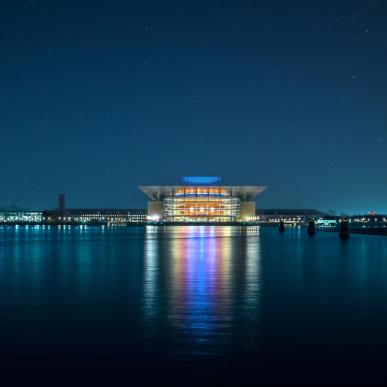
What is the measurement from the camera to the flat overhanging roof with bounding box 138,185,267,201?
137875 mm

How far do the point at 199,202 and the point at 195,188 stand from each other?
3668 millimetres

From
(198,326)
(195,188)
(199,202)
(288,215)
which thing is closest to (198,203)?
(199,202)

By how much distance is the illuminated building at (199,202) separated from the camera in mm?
137000

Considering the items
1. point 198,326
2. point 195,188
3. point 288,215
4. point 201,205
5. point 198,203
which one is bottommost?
point 198,326

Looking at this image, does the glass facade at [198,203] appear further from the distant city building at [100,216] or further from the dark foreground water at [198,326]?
the dark foreground water at [198,326]

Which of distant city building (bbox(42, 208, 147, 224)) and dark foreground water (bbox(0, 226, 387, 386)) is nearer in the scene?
dark foreground water (bbox(0, 226, 387, 386))

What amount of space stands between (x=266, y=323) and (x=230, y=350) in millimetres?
2014

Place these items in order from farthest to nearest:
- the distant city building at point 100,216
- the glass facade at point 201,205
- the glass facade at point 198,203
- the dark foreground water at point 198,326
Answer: the distant city building at point 100,216 → the glass facade at point 198,203 → the glass facade at point 201,205 → the dark foreground water at point 198,326

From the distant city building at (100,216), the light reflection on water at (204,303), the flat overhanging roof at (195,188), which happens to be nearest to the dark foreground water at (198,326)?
the light reflection on water at (204,303)

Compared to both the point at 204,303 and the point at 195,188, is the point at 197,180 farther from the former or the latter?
the point at 204,303

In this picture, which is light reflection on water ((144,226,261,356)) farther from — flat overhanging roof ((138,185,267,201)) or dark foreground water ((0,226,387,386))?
flat overhanging roof ((138,185,267,201))

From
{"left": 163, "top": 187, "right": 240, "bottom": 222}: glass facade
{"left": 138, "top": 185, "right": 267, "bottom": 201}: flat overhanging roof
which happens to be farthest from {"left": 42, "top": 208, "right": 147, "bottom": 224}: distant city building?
{"left": 163, "top": 187, "right": 240, "bottom": 222}: glass facade

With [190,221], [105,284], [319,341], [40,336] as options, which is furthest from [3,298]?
[190,221]

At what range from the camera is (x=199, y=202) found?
5389 inches
